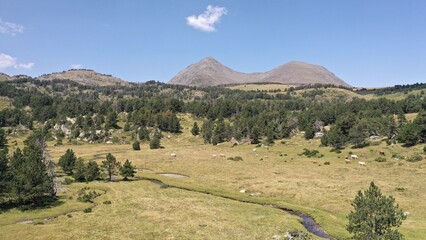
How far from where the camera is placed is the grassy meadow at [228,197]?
57.8 m

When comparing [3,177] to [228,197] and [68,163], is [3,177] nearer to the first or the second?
[68,163]

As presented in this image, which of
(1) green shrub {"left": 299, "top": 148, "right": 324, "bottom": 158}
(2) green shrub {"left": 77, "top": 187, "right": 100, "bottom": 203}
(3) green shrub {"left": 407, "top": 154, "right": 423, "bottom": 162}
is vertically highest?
(2) green shrub {"left": 77, "top": 187, "right": 100, "bottom": 203}

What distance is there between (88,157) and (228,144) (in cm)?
7550

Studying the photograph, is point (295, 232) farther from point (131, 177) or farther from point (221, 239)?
point (131, 177)

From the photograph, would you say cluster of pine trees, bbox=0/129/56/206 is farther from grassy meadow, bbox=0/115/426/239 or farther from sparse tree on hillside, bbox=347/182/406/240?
sparse tree on hillside, bbox=347/182/406/240

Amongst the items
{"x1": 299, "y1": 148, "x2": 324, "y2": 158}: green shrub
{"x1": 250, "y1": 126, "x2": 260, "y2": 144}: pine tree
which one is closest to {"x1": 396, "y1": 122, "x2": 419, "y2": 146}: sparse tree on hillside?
{"x1": 299, "y1": 148, "x2": 324, "y2": 158}: green shrub

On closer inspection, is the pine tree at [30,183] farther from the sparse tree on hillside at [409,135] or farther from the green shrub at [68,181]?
the sparse tree on hillside at [409,135]

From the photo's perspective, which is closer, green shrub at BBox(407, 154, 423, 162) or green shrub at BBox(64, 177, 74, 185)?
green shrub at BBox(64, 177, 74, 185)

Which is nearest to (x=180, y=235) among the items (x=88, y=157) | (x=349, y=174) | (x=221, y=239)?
(x=221, y=239)

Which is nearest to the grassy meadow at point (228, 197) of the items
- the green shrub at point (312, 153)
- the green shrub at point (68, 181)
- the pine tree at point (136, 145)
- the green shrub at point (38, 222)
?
the green shrub at point (38, 222)

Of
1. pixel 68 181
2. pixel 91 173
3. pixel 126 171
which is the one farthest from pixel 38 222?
pixel 126 171

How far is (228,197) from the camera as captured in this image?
86.1 m

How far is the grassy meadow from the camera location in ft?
190

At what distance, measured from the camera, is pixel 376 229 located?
41.3 m
